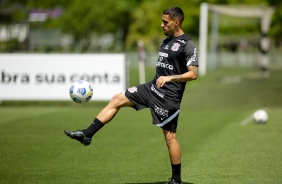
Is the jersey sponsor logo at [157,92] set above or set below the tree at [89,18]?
above

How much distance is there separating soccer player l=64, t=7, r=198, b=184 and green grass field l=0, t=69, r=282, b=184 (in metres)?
0.78

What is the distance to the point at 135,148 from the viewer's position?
1245 cm

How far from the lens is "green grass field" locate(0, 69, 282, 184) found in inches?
378

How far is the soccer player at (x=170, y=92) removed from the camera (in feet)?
28.1

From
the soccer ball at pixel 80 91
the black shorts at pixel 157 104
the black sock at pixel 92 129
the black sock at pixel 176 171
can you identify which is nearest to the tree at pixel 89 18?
the soccer ball at pixel 80 91

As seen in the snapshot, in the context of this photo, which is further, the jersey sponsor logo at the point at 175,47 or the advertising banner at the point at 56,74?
the advertising banner at the point at 56,74

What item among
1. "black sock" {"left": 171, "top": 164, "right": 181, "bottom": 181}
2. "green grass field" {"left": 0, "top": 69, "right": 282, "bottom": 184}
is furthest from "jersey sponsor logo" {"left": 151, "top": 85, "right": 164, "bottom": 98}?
"green grass field" {"left": 0, "top": 69, "right": 282, "bottom": 184}

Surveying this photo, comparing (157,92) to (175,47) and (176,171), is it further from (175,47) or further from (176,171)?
(176,171)

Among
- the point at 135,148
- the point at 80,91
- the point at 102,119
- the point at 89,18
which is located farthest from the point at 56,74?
the point at 89,18

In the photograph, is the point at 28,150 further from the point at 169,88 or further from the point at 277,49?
the point at 277,49

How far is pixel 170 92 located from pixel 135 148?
12.9 ft

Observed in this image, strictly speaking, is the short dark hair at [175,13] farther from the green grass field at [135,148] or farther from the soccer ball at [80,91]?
the green grass field at [135,148]

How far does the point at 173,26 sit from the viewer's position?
859 cm

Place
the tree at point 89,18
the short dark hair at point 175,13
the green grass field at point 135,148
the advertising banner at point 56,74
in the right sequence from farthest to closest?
the tree at point 89,18, the advertising banner at point 56,74, the green grass field at point 135,148, the short dark hair at point 175,13
